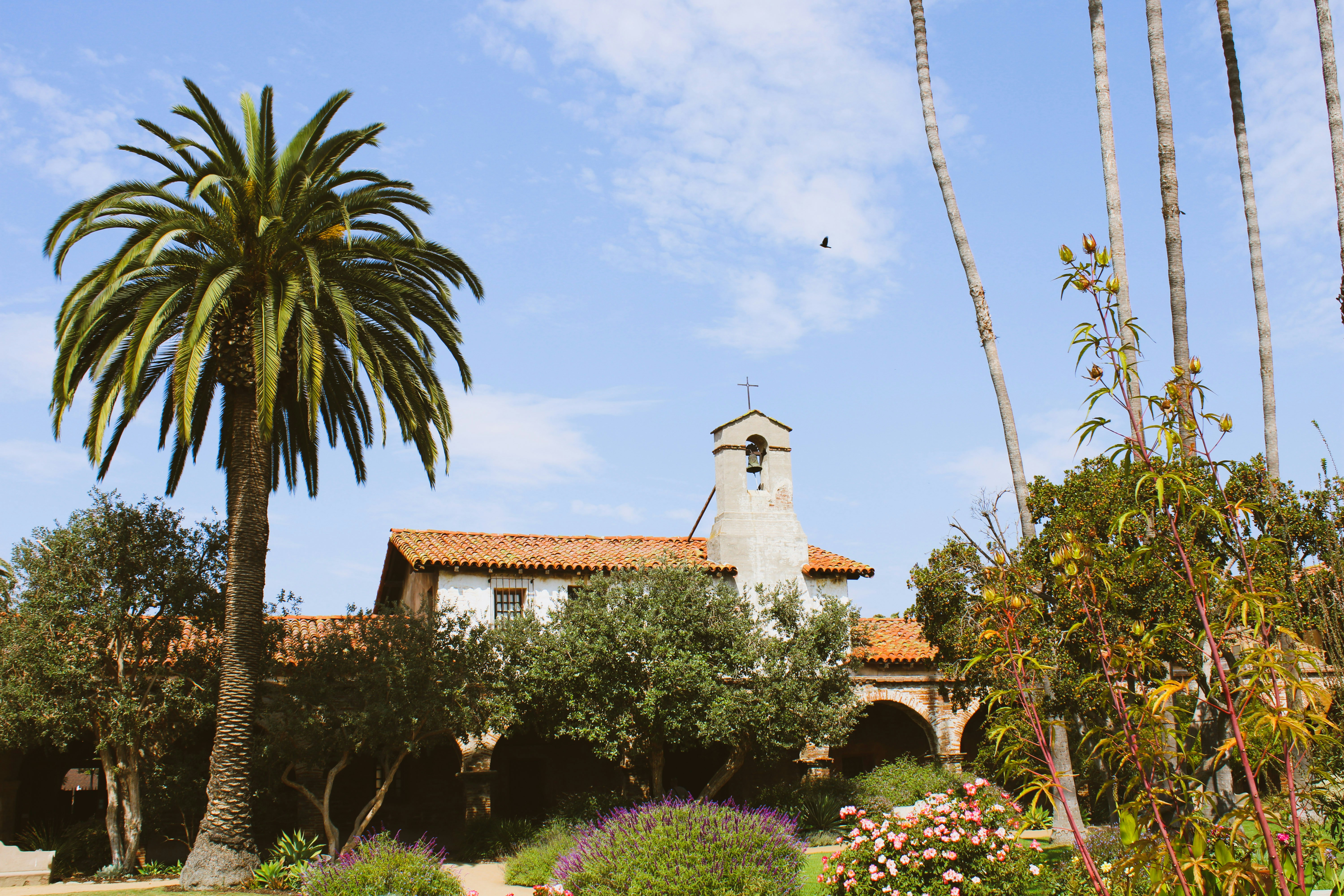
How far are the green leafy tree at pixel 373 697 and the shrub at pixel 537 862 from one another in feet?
8.91

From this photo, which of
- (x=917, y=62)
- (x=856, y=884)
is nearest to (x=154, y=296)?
(x=856, y=884)

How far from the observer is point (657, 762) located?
71.8 ft

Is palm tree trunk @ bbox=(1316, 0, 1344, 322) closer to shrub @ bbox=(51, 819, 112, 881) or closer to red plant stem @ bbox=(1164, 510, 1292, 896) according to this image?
red plant stem @ bbox=(1164, 510, 1292, 896)

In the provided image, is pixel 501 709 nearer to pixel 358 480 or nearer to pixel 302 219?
pixel 358 480

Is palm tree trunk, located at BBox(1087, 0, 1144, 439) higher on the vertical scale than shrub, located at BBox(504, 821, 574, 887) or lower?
higher

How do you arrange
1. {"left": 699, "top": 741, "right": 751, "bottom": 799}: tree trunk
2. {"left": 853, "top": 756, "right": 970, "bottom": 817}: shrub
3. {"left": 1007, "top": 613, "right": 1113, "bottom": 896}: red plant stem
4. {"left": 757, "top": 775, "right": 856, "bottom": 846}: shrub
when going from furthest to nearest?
{"left": 853, "top": 756, "right": 970, "bottom": 817}: shrub → {"left": 699, "top": 741, "right": 751, "bottom": 799}: tree trunk → {"left": 757, "top": 775, "right": 856, "bottom": 846}: shrub → {"left": 1007, "top": 613, "right": 1113, "bottom": 896}: red plant stem

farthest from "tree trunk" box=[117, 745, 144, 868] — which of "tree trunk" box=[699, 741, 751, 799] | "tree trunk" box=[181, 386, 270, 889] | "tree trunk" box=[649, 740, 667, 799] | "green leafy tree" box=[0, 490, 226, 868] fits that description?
"tree trunk" box=[699, 741, 751, 799]

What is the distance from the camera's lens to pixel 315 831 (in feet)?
70.2

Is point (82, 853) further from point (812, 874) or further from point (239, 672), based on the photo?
point (812, 874)

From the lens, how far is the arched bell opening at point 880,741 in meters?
27.6

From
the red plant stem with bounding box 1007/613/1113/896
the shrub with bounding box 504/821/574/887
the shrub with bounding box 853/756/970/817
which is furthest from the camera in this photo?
A: the shrub with bounding box 853/756/970/817

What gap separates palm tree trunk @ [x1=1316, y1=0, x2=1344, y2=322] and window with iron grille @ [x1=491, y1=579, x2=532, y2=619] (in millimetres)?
18503

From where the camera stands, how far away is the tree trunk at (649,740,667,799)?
21.6m

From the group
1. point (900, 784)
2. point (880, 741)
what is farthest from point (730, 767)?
point (880, 741)
